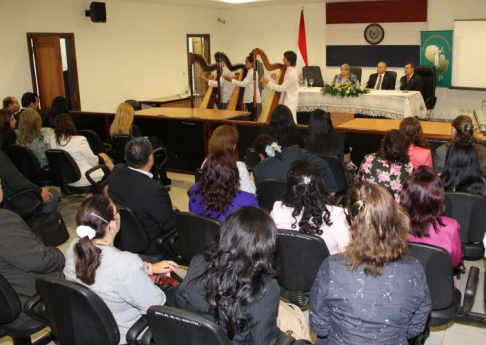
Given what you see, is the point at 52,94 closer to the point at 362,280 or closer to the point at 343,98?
the point at 343,98

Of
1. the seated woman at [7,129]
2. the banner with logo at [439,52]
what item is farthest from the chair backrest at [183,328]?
the banner with logo at [439,52]

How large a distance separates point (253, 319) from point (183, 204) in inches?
157

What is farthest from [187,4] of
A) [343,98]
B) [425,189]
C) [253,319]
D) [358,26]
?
[253,319]

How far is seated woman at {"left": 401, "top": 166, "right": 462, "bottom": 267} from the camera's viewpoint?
2.59 m

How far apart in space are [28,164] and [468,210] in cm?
403

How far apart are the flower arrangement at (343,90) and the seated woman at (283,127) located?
3926 mm

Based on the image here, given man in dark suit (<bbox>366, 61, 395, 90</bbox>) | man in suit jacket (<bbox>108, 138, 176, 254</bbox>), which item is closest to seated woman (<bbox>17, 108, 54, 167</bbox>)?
man in suit jacket (<bbox>108, 138, 176, 254</bbox>)

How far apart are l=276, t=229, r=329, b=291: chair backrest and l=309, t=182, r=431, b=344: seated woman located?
1.99 feet

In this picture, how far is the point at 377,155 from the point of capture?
3.96 metres

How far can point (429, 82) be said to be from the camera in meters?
9.61

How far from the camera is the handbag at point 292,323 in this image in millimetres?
2223

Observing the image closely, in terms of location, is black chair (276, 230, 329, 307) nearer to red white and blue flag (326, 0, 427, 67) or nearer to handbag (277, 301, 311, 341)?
handbag (277, 301, 311, 341)

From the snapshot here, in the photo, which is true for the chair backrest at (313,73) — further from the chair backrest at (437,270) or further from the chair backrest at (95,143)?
the chair backrest at (437,270)

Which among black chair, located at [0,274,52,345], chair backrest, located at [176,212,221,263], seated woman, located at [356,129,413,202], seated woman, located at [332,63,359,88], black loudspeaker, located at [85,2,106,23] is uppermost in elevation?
black loudspeaker, located at [85,2,106,23]
